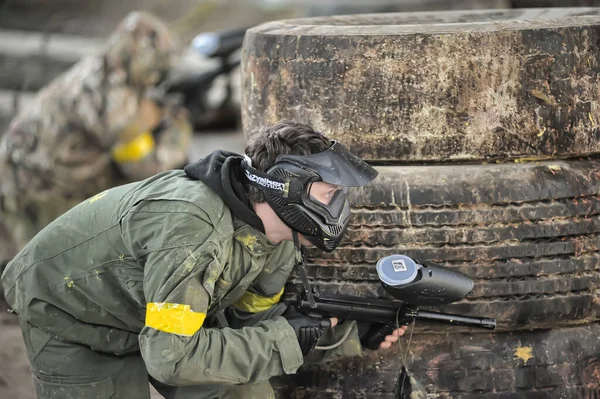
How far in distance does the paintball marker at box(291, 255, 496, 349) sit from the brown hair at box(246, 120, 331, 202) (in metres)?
0.39

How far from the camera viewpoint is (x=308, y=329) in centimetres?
292

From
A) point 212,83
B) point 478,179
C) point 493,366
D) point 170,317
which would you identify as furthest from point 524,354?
point 212,83

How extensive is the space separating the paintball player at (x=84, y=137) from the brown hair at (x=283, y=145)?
377 centimetres

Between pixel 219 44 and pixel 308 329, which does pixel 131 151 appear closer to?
pixel 219 44

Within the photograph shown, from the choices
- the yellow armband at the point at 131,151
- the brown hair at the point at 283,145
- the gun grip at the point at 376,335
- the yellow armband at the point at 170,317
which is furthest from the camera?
the yellow armband at the point at 131,151

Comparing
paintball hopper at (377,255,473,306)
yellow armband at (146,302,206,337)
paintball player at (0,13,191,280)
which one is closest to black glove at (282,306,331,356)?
paintball hopper at (377,255,473,306)

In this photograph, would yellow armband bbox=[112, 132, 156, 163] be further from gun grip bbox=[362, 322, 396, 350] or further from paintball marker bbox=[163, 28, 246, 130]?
gun grip bbox=[362, 322, 396, 350]

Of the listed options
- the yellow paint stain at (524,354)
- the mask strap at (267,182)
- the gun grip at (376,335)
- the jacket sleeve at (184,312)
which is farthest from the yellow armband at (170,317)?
the yellow paint stain at (524,354)

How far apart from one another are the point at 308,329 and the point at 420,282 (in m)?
0.38

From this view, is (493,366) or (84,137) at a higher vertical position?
(493,366)

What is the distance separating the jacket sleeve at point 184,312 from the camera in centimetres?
264

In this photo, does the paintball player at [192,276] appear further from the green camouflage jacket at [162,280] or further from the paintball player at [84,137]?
the paintball player at [84,137]

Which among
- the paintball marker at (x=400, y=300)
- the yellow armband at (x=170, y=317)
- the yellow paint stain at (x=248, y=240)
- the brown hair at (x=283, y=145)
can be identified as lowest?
the paintball marker at (x=400, y=300)

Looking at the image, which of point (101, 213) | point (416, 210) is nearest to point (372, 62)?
point (416, 210)
